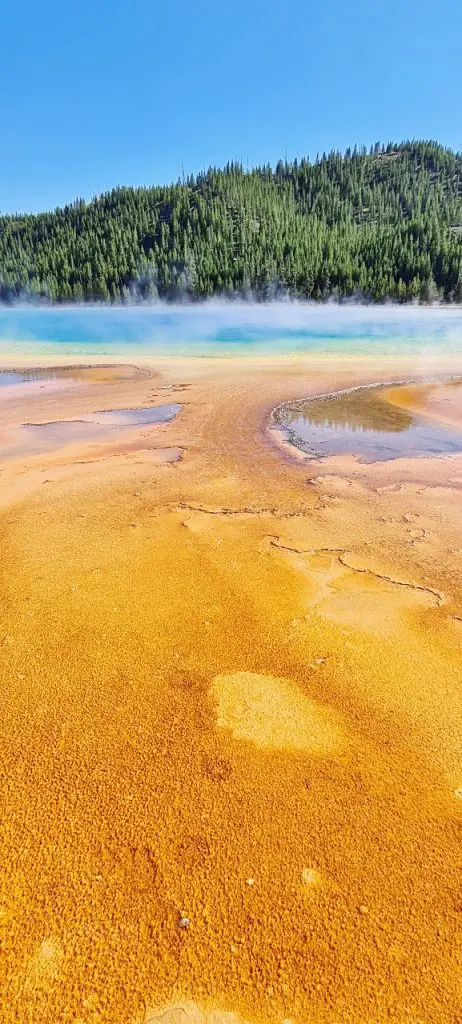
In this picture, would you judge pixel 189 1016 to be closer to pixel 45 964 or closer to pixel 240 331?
pixel 45 964

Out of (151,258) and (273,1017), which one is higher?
(151,258)

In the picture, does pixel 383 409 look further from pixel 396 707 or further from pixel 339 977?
pixel 339 977

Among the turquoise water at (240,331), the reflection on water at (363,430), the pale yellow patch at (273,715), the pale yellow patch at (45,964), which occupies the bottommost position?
the pale yellow patch at (45,964)

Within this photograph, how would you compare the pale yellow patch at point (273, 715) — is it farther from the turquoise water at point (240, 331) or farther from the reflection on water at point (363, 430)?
the turquoise water at point (240, 331)

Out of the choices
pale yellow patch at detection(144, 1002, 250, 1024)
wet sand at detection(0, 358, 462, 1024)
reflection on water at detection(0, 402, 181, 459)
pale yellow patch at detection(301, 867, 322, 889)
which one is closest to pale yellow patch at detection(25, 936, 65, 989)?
wet sand at detection(0, 358, 462, 1024)

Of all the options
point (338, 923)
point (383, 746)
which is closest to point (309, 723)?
point (383, 746)

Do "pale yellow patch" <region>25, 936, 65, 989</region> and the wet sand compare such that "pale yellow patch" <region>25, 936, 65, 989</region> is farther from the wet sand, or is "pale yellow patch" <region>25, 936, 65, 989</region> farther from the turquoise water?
the turquoise water

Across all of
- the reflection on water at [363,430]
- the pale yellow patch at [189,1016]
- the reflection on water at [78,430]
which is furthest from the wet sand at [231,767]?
the reflection on water at [78,430]
